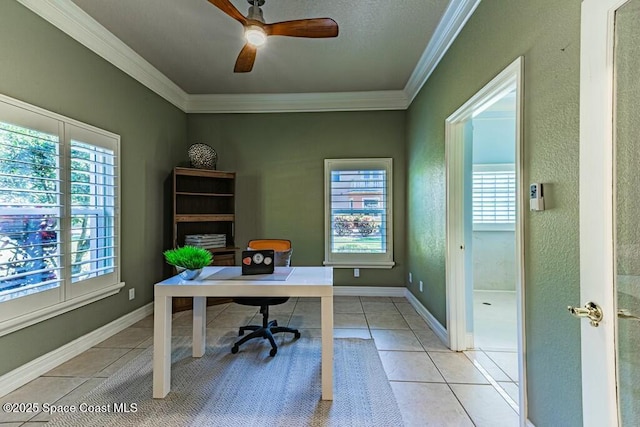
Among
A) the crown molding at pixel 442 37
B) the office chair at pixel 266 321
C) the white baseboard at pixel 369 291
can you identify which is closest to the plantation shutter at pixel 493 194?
the white baseboard at pixel 369 291

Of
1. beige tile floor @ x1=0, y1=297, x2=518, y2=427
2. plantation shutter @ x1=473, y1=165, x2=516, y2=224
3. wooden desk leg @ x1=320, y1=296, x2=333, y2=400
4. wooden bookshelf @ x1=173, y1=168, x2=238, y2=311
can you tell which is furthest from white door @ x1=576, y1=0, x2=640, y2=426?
plantation shutter @ x1=473, y1=165, x2=516, y2=224

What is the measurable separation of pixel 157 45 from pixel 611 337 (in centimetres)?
390

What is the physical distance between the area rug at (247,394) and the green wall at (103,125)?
653 mm

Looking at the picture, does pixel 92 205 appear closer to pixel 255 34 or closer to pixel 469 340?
pixel 255 34

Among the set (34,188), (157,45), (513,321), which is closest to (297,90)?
(157,45)

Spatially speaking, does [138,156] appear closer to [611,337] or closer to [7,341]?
[7,341]

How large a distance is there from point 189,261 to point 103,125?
6.10 feet

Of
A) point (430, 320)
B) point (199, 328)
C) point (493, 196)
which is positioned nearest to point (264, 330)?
point (199, 328)

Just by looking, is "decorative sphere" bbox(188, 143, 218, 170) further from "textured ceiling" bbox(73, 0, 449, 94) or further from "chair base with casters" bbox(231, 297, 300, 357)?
"chair base with casters" bbox(231, 297, 300, 357)

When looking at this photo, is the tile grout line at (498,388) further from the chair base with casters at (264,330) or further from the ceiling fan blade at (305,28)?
the ceiling fan blade at (305,28)

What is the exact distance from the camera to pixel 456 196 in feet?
8.75

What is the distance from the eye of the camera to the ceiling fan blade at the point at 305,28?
212cm

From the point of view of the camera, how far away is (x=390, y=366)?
239cm

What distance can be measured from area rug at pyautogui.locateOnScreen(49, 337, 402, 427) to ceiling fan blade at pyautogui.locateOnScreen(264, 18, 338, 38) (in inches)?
99.7
